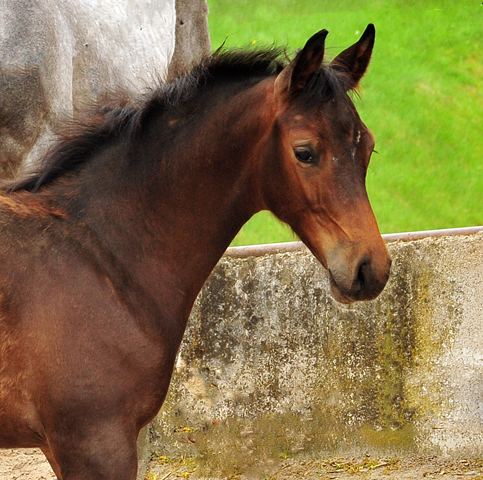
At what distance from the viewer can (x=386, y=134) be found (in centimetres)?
820

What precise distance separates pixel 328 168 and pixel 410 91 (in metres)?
7.18

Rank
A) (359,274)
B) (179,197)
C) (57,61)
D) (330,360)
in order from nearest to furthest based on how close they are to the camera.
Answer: (359,274)
(179,197)
(57,61)
(330,360)

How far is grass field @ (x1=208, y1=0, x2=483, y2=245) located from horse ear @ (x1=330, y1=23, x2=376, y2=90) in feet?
13.1

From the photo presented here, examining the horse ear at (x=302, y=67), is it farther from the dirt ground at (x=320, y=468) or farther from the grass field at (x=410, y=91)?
the grass field at (x=410, y=91)

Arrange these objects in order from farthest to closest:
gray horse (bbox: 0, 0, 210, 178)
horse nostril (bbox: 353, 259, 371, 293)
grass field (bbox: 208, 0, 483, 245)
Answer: grass field (bbox: 208, 0, 483, 245), gray horse (bbox: 0, 0, 210, 178), horse nostril (bbox: 353, 259, 371, 293)

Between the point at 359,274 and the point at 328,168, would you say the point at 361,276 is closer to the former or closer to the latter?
the point at 359,274

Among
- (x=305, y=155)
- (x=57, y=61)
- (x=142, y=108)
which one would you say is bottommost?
(x=305, y=155)

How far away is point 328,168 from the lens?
2.16m

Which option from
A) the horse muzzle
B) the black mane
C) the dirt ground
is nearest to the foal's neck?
the black mane

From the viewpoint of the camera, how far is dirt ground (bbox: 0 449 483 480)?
3859 mm

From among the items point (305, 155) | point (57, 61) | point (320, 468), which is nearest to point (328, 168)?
point (305, 155)

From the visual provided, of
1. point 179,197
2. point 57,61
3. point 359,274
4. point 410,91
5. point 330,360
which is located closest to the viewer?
point 359,274

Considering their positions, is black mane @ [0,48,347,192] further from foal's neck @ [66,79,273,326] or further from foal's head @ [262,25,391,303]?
foal's head @ [262,25,391,303]

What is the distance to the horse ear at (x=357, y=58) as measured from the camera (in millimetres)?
2389
